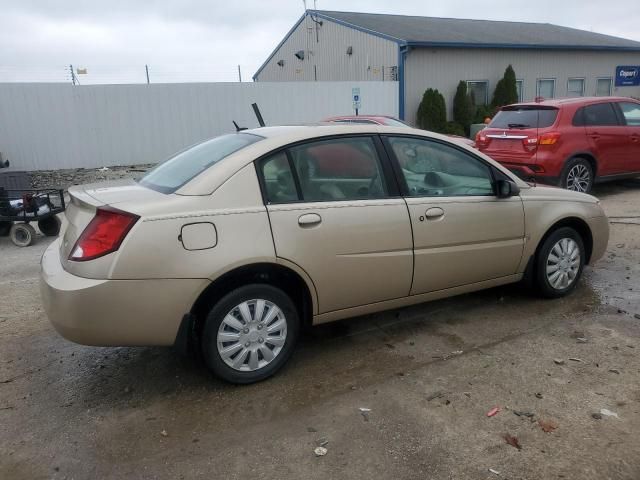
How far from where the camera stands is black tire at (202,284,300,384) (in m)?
3.08

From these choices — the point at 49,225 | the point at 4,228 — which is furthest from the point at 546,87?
the point at 4,228

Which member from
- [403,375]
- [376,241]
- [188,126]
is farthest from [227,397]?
[188,126]

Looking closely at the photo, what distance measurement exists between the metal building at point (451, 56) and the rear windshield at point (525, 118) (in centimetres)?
994

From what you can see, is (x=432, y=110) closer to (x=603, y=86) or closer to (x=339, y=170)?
(x=603, y=86)

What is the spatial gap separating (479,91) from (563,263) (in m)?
18.6

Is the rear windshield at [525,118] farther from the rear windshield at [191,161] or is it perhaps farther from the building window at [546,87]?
the building window at [546,87]

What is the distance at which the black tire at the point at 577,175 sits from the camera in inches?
317

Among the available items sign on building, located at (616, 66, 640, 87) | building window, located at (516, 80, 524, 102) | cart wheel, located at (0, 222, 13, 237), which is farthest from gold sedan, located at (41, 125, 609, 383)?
sign on building, located at (616, 66, 640, 87)

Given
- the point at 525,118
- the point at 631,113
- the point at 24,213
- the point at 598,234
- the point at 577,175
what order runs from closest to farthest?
the point at 598,234
the point at 24,213
the point at 577,175
the point at 525,118
the point at 631,113

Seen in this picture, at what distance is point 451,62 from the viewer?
2031 cm

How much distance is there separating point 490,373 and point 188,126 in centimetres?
1389

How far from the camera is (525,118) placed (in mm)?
8336

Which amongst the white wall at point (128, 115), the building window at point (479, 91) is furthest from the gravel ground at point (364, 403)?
the building window at point (479, 91)

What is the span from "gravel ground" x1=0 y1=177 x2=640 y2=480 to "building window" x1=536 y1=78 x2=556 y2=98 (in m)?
21.0
